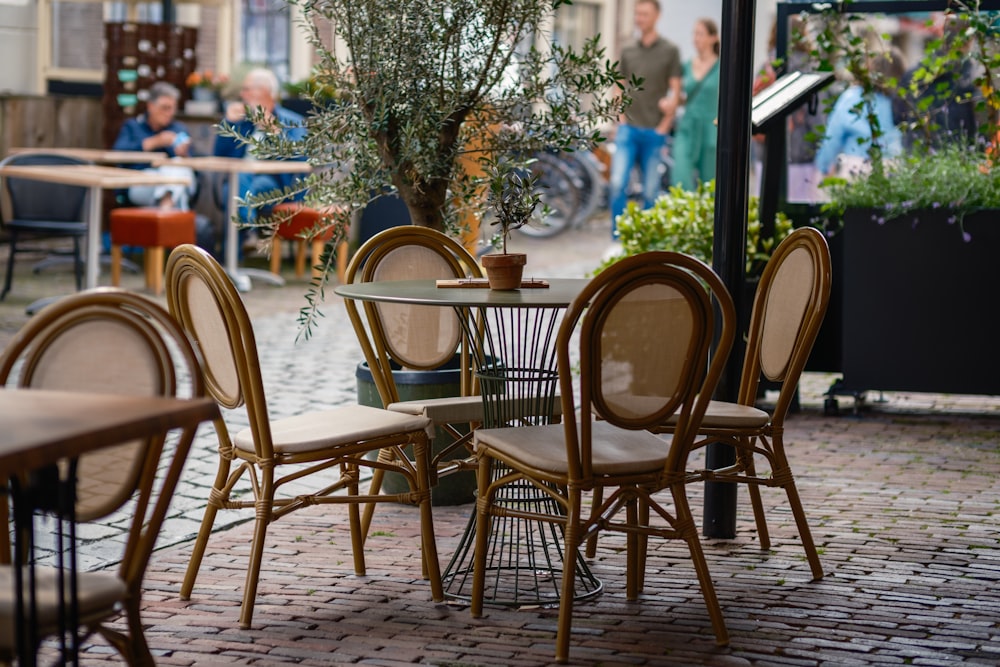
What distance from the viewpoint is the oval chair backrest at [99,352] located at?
7.66 ft

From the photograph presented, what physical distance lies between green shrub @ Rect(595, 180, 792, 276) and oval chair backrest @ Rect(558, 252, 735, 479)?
3008 mm

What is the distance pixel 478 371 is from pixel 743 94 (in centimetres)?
118

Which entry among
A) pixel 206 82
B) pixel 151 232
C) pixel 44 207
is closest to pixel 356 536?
pixel 151 232

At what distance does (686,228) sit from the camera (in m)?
6.26

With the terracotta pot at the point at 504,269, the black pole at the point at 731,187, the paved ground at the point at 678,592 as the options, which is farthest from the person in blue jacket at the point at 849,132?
the terracotta pot at the point at 504,269

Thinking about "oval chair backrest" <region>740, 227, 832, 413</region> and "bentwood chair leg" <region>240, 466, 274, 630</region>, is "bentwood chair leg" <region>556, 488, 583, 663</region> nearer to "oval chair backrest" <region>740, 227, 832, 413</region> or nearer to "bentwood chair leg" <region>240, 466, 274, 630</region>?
"bentwood chair leg" <region>240, 466, 274, 630</region>

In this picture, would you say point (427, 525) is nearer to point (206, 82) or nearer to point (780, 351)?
point (780, 351)

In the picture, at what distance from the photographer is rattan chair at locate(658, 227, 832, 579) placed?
143 inches

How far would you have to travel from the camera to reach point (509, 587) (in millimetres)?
3611

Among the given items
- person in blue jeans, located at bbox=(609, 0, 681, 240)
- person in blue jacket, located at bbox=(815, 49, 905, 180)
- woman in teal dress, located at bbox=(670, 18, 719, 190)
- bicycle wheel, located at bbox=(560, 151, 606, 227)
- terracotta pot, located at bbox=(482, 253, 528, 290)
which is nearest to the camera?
terracotta pot, located at bbox=(482, 253, 528, 290)

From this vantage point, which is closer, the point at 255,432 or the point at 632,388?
the point at 632,388

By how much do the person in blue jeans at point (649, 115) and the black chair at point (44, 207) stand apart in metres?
4.51

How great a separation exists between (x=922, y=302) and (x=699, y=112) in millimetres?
5957

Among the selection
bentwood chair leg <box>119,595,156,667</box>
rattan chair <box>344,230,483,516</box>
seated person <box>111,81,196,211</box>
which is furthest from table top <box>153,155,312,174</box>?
bentwood chair leg <box>119,595,156,667</box>
